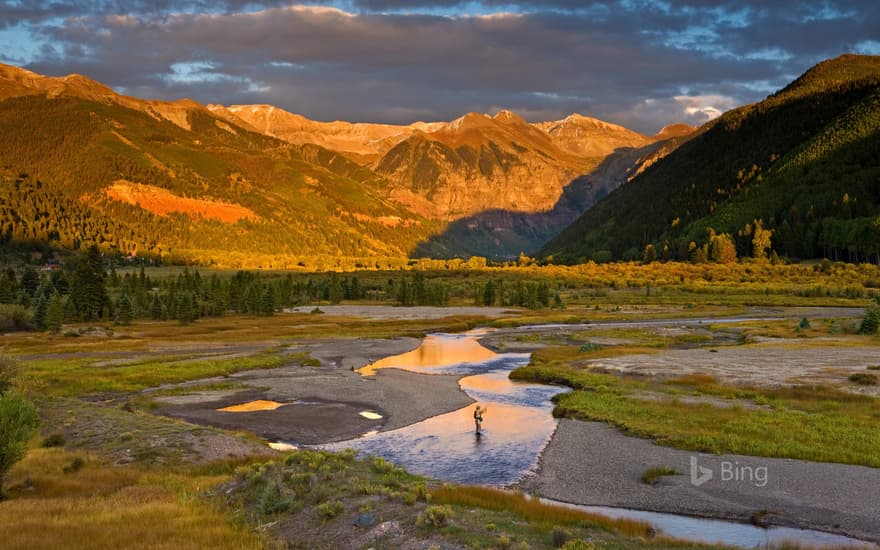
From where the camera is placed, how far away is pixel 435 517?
20.1m

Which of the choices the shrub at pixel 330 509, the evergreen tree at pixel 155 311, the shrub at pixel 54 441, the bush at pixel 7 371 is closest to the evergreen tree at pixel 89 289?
the evergreen tree at pixel 155 311

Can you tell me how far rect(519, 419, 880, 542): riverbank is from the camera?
2445 cm

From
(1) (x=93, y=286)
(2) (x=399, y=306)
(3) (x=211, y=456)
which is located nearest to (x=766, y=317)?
(2) (x=399, y=306)

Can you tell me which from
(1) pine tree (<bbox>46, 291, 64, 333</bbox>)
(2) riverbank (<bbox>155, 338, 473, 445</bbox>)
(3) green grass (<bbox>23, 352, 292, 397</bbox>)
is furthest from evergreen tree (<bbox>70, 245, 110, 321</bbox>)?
(2) riverbank (<bbox>155, 338, 473, 445</bbox>)

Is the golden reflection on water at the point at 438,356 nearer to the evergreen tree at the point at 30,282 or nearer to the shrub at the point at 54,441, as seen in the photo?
the shrub at the point at 54,441

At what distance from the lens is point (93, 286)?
121562 millimetres

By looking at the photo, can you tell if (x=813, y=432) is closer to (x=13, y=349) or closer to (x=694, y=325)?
(x=694, y=325)

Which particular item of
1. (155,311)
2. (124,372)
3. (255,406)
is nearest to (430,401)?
(255,406)

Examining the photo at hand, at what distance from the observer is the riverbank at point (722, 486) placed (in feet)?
80.2

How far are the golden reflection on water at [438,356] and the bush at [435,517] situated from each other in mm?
46050

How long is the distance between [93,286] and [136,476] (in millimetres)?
107346

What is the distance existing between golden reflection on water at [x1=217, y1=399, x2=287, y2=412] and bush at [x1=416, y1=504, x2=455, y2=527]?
3065 centimetres

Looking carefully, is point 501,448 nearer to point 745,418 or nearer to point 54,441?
point 745,418

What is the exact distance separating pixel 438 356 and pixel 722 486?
5514 centimetres
